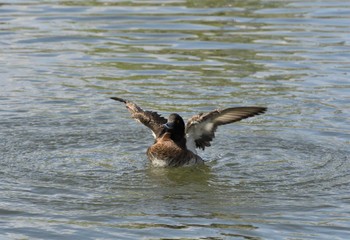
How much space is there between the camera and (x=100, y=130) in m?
12.9

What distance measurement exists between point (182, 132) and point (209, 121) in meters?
0.49

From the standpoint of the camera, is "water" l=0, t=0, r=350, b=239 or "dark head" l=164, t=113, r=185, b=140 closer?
"water" l=0, t=0, r=350, b=239

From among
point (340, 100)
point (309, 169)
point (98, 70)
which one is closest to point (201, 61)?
point (98, 70)

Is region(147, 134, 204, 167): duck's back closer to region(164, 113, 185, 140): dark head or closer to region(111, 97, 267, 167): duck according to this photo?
region(111, 97, 267, 167): duck

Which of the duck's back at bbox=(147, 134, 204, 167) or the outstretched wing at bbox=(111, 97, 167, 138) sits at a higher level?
the outstretched wing at bbox=(111, 97, 167, 138)

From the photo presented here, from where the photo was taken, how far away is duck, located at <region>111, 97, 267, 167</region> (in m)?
11.7

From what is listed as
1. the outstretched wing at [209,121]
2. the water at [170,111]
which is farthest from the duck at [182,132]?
the water at [170,111]

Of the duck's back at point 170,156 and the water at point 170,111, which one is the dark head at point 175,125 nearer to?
the duck's back at point 170,156

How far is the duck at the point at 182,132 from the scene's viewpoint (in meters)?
11.7

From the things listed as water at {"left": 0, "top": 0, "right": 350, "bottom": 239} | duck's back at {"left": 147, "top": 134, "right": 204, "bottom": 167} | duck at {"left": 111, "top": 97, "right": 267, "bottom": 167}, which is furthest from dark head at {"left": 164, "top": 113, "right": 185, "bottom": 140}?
water at {"left": 0, "top": 0, "right": 350, "bottom": 239}

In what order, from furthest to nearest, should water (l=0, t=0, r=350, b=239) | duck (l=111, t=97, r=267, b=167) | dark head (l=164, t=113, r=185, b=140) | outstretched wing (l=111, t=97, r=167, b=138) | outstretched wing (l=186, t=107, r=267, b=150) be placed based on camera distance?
outstretched wing (l=111, t=97, r=167, b=138) → dark head (l=164, t=113, r=185, b=140) → duck (l=111, t=97, r=267, b=167) → outstretched wing (l=186, t=107, r=267, b=150) → water (l=0, t=0, r=350, b=239)

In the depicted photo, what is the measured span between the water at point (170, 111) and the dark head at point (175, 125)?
44 cm

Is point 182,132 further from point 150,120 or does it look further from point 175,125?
point 150,120

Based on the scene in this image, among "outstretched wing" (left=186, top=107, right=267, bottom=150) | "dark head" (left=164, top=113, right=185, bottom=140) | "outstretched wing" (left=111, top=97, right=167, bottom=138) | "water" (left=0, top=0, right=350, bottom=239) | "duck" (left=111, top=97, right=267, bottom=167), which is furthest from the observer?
"outstretched wing" (left=111, top=97, right=167, bottom=138)
